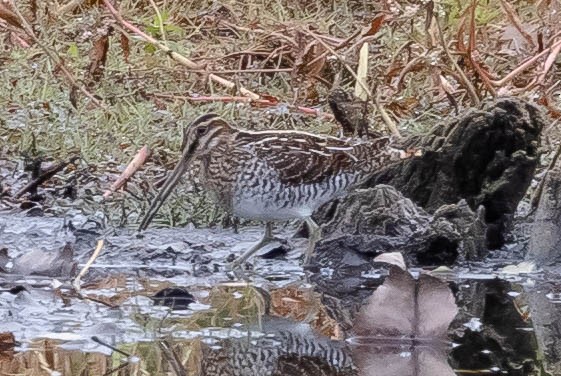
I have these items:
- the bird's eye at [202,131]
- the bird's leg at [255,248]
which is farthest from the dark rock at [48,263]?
the bird's eye at [202,131]

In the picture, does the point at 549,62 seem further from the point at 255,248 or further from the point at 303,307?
the point at 303,307

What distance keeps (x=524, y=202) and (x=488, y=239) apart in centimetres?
66

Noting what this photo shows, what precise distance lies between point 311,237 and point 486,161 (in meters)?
0.85

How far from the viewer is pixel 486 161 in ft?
20.0

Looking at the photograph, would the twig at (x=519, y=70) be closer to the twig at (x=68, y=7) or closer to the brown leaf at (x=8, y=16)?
the brown leaf at (x=8, y=16)

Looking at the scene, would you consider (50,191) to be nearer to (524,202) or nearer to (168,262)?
(168,262)

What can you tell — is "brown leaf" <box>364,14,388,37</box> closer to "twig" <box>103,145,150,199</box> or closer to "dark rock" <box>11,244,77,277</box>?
"twig" <box>103,145,150,199</box>

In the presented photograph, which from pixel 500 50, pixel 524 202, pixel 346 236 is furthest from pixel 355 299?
pixel 500 50

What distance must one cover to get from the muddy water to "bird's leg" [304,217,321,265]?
2.8 inches

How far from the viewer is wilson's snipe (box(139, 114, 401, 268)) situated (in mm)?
5828

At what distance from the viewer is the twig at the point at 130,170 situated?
21.5 ft

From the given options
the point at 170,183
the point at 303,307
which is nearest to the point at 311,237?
the point at 170,183

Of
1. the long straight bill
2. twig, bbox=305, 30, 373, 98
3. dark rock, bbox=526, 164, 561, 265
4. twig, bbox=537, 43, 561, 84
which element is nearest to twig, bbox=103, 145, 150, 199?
the long straight bill

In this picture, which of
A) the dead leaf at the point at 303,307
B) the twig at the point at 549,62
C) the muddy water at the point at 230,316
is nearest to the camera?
the muddy water at the point at 230,316
